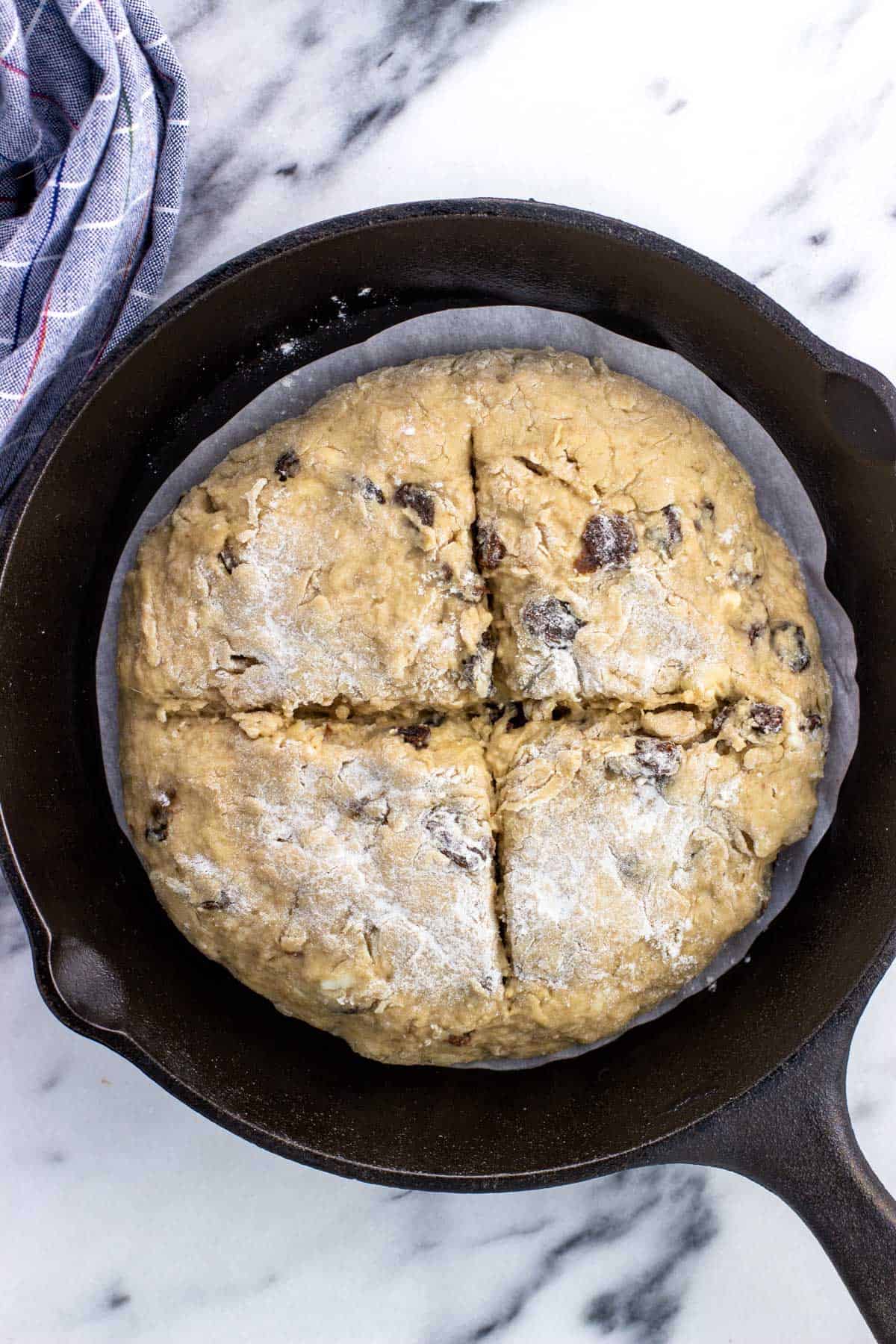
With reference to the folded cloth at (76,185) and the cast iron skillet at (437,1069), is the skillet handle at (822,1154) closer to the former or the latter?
the cast iron skillet at (437,1069)

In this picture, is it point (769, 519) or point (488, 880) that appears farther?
point (769, 519)

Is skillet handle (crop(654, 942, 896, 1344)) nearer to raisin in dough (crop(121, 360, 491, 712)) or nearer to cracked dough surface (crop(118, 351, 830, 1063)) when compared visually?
cracked dough surface (crop(118, 351, 830, 1063))

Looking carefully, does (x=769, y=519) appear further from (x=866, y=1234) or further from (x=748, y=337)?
(x=866, y=1234)

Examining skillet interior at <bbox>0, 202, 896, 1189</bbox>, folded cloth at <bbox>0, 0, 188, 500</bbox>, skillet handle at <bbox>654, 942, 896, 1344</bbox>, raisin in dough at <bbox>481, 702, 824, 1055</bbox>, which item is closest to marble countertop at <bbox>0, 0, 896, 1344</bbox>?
folded cloth at <bbox>0, 0, 188, 500</bbox>

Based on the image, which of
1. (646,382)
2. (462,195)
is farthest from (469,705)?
(462,195)

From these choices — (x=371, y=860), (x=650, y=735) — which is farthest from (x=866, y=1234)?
(x=371, y=860)
